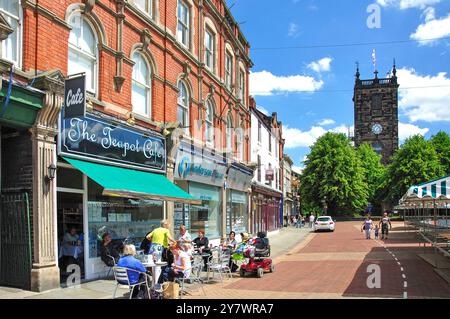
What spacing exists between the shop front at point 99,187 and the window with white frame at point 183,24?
20.8ft

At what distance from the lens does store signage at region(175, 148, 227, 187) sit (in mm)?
18484

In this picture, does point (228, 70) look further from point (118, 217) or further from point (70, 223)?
point (70, 223)

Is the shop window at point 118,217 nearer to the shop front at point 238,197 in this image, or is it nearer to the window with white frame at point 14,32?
the window with white frame at point 14,32

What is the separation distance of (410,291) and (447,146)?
65809 mm

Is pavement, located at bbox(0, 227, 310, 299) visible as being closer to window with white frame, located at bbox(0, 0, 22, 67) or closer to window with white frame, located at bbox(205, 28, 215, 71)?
window with white frame, located at bbox(0, 0, 22, 67)

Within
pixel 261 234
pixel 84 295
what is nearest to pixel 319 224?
pixel 261 234

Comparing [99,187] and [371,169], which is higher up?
[371,169]

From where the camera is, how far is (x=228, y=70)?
91.0 ft

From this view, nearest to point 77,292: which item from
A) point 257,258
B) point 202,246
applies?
point 202,246

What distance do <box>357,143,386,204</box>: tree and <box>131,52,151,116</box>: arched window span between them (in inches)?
2727

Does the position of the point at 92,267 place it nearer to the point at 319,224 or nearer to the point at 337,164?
the point at 319,224

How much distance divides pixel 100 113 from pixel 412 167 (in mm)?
58156

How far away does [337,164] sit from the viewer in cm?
6594
